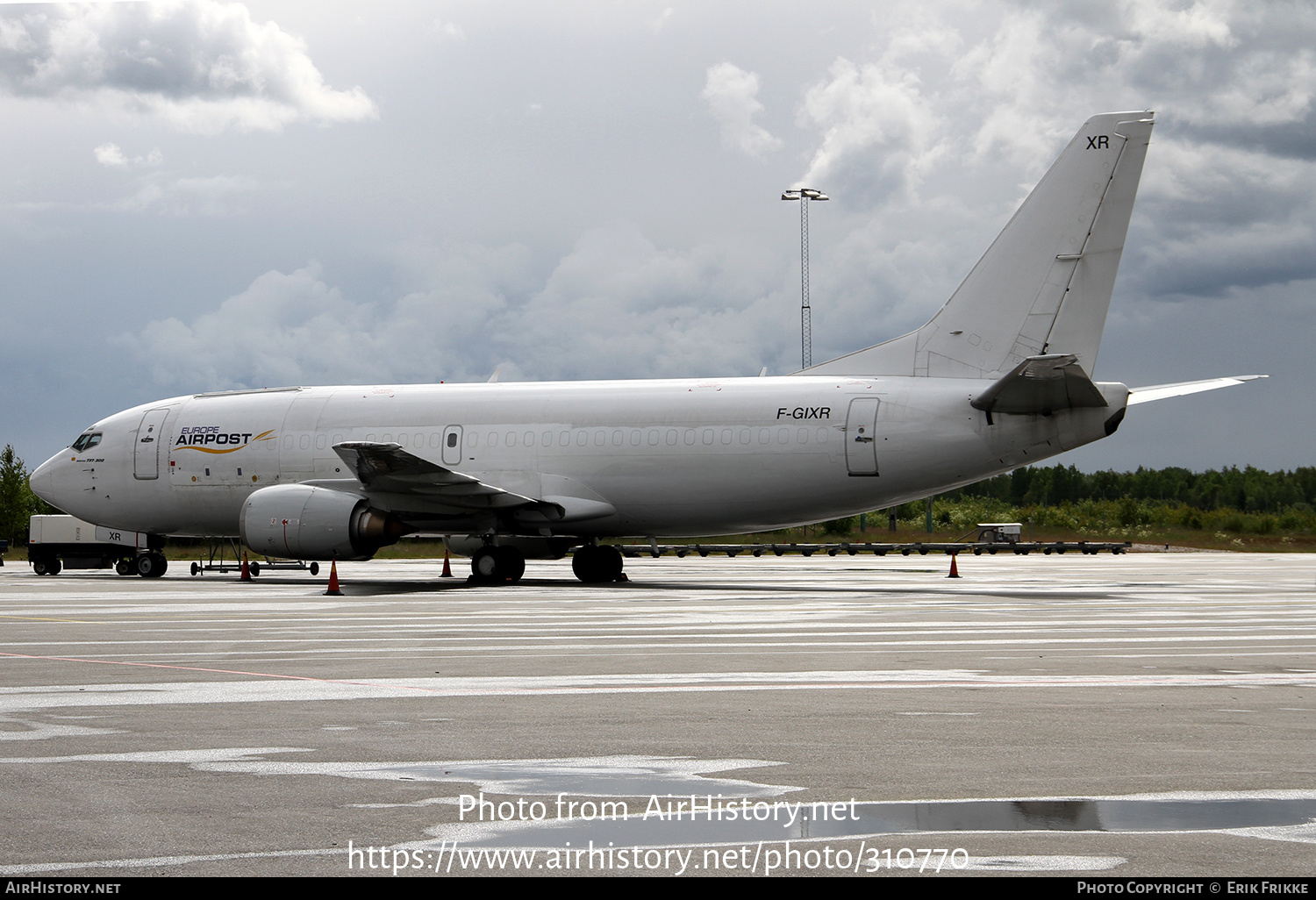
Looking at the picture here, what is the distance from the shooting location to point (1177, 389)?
27094 mm

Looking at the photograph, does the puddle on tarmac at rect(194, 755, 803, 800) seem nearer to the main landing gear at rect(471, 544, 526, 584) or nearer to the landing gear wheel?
the main landing gear at rect(471, 544, 526, 584)

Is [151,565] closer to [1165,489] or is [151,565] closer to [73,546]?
[73,546]

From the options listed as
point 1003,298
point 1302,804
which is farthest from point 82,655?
point 1003,298

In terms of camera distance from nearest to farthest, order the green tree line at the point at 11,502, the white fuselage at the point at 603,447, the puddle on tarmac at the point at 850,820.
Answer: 1. the puddle on tarmac at the point at 850,820
2. the white fuselage at the point at 603,447
3. the green tree line at the point at 11,502

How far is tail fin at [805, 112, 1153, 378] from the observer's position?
84.4 feet

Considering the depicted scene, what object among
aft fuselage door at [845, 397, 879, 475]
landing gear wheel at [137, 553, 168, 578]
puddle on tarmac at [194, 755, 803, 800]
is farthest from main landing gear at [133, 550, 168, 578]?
puddle on tarmac at [194, 755, 803, 800]

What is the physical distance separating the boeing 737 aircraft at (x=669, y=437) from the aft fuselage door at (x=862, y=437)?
0.13 feet

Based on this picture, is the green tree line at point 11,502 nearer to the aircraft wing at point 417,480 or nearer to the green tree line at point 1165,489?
the aircraft wing at point 417,480

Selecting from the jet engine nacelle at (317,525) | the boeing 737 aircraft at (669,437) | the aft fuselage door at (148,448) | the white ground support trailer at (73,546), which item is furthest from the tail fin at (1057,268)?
the white ground support trailer at (73,546)

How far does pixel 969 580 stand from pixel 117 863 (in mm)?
28531

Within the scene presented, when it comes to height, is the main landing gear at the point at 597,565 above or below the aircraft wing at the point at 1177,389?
below

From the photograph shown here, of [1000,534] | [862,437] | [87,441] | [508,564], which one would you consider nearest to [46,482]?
[87,441]

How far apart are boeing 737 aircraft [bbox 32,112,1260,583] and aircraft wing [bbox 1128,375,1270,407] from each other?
8 cm

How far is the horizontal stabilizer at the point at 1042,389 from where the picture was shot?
24.2 m
